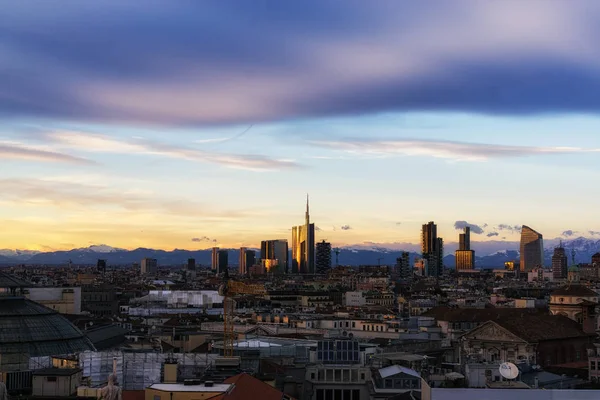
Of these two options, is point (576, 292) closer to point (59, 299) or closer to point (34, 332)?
point (59, 299)

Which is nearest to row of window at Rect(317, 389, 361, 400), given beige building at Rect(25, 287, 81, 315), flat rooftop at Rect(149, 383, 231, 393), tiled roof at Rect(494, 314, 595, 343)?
flat rooftop at Rect(149, 383, 231, 393)

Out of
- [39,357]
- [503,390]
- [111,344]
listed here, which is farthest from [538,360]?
[503,390]

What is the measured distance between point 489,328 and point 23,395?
245ft

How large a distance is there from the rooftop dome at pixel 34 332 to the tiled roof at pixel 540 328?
181ft

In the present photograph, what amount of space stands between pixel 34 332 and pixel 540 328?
64.6 meters

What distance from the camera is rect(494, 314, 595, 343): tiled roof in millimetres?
116250

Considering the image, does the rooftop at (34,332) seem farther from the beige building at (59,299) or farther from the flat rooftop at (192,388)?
the beige building at (59,299)

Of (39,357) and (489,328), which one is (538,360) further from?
(39,357)

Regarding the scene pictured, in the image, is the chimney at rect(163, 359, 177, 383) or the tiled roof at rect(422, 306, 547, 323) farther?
the tiled roof at rect(422, 306, 547, 323)

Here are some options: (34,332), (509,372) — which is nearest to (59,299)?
(34,332)

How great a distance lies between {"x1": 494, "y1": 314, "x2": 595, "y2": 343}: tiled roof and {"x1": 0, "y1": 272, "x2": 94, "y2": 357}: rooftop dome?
55.2 metres

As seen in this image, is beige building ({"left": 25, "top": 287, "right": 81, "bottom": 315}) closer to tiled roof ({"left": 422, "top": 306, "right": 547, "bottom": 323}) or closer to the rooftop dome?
tiled roof ({"left": 422, "top": 306, "right": 547, "bottom": 323})

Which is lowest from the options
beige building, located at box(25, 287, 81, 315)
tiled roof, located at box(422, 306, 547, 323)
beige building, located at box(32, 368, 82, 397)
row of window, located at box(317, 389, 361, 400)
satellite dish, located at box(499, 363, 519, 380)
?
row of window, located at box(317, 389, 361, 400)

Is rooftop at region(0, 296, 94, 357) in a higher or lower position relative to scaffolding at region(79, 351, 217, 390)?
higher
